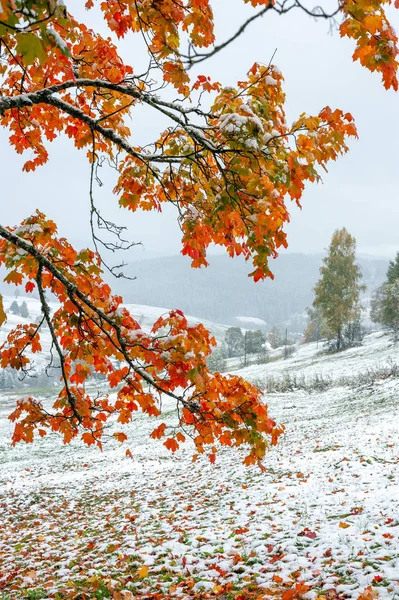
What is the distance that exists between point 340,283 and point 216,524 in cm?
4078

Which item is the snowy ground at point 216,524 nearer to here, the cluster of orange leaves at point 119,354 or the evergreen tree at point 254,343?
the cluster of orange leaves at point 119,354

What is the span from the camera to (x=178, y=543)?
242 inches

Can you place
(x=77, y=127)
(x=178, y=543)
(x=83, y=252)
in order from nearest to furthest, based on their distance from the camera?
1. (x=83, y=252)
2. (x=77, y=127)
3. (x=178, y=543)

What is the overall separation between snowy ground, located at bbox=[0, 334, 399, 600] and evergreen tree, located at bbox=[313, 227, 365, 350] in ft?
100

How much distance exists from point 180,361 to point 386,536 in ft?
12.2

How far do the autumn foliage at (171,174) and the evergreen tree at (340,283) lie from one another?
42.1 m

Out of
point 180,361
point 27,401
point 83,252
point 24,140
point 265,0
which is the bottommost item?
point 27,401

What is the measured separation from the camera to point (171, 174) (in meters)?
4.07

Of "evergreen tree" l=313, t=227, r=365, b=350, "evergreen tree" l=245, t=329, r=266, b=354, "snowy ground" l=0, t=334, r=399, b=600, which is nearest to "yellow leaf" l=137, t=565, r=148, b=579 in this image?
"snowy ground" l=0, t=334, r=399, b=600

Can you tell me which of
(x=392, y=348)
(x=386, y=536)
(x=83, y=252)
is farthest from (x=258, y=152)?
(x=392, y=348)

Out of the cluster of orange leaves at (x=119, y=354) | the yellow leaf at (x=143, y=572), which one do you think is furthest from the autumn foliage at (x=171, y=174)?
the yellow leaf at (x=143, y=572)

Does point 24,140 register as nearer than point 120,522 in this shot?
Yes

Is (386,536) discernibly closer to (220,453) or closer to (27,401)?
(27,401)

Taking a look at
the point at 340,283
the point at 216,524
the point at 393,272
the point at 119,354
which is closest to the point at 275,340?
the point at 393,272
